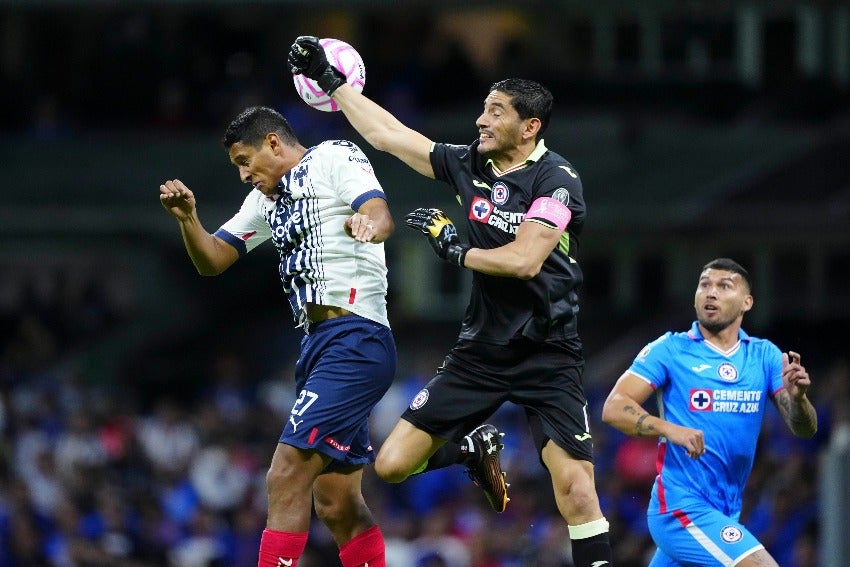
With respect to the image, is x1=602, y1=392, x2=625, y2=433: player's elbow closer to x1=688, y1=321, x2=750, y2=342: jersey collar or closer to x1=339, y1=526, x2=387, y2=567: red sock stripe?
x1=688, y1=321, x2=750, y2=342: jersey collar

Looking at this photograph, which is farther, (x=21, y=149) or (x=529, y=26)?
(x=529, y=26)

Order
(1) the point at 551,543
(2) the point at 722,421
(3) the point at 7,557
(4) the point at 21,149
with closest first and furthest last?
(2) the point at 722,421
(1) the point at 551,543
(3) the point at 7,557
(4) the point at 21,149

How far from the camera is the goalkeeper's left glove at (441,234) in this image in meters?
7.29

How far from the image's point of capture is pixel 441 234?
24.1 feet

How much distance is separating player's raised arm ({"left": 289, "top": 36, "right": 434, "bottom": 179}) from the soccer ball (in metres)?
0.04

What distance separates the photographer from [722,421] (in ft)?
26.4

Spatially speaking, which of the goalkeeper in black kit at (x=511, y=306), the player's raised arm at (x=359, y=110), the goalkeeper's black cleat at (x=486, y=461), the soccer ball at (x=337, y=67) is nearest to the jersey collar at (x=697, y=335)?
the goalkeeper in black kit at (x=511, y=306)

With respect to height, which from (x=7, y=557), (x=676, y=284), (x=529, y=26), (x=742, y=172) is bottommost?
(x=7, y=557)

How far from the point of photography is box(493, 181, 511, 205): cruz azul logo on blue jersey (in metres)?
7.67

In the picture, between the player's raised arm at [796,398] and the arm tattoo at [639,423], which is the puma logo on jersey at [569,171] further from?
the player's raised arm at [796,398]

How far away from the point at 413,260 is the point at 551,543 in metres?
11.0

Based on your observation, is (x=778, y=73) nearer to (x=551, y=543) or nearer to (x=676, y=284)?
(x=676, y=284)

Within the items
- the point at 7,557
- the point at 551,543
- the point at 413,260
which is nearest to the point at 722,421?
the point at 551,543

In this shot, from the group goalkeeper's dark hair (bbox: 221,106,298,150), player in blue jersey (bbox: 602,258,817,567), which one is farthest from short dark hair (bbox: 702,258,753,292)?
goalkeeper's dark hair (bbox: 221,106,298,150)
